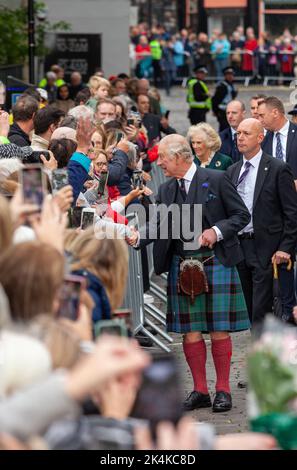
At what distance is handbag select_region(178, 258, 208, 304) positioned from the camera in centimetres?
941

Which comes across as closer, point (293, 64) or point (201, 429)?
point (201, 429)

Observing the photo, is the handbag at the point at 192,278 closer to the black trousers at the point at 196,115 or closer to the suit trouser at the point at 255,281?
the suit trouser at the point at 255,281

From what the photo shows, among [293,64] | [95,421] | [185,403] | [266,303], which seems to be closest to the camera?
[95,421]

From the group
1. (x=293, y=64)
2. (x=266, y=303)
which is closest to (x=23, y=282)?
(x=266, y=303)

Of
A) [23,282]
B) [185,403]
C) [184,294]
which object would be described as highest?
[23,282]

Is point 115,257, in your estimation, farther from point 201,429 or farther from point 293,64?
point 293,64

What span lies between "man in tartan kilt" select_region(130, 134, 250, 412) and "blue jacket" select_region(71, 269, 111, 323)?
346 centimetres

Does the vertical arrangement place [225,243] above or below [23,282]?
below

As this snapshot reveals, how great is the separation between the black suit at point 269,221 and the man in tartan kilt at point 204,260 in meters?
0.90

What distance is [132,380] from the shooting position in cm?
420

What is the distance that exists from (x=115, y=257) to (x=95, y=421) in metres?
1.70

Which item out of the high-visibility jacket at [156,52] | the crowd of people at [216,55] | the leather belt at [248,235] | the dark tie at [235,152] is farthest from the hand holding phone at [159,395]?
the high-visibility jacket at [156,52]

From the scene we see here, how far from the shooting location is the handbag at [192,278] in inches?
371

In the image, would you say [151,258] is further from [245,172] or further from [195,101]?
[195,101]
